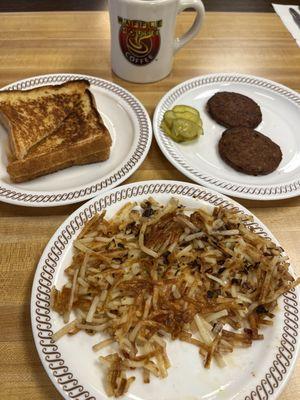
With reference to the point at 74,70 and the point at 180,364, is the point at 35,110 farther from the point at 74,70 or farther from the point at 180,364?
the point at 180,364

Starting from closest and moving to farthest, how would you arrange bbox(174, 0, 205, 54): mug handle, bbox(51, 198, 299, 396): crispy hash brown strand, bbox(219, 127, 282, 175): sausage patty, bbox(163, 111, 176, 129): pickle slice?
1. bbox(51, 198, 299, 396): crispy hash brown strand
2. bbox(219, 127, 282, 175): sausage patty
3. bbox(163, 111, 176, 129): pickle slice
4. bbox(174, 0, 205, 54): mug handle

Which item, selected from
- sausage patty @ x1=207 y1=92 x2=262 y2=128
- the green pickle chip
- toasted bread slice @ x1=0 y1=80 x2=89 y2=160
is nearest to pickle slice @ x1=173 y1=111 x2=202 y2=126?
the green pickle chip

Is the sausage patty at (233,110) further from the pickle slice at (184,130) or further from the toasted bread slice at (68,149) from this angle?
the toasted bread slice at (68,149)

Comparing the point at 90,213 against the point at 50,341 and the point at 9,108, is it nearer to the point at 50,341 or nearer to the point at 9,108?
the point at 50,341

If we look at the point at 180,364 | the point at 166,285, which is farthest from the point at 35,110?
the point at 180,364

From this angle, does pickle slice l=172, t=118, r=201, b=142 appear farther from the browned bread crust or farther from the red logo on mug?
the red logo on mug

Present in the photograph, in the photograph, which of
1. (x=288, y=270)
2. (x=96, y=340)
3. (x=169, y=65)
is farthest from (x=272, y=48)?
(x=96, y=340)

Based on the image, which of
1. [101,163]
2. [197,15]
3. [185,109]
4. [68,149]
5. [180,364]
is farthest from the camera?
[197,15]
